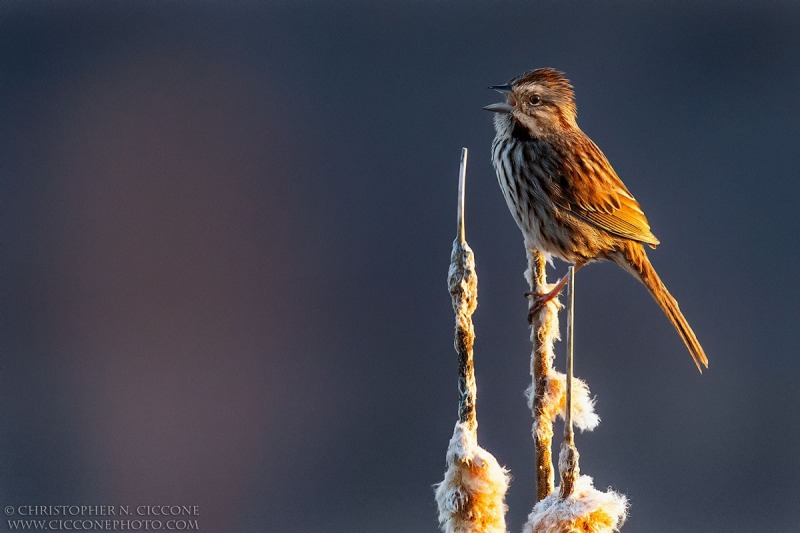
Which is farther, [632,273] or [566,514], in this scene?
[632,273]

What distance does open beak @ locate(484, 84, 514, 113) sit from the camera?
8.64 feet

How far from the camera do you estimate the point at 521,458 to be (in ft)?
16.1

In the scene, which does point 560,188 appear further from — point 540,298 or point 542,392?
point 542,392

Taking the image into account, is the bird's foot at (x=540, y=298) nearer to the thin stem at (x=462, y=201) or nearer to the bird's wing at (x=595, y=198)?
the thin stem at (x=462, y=201)

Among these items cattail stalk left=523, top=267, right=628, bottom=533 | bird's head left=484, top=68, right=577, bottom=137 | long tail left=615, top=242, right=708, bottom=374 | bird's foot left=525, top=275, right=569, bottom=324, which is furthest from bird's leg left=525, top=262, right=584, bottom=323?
bird's head left=484, top=68, right=577, bottom=137

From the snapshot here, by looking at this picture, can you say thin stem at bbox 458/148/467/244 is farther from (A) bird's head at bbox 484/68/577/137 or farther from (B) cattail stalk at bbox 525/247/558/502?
(A) bird's head at bbox 484/68/577/137

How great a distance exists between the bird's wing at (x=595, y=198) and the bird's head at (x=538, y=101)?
0.12 metres

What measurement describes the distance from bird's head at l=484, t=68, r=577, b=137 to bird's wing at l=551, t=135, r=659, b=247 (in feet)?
0.39

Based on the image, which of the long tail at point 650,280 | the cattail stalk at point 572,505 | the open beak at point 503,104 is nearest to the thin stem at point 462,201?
the cattail stalk at point 572,505

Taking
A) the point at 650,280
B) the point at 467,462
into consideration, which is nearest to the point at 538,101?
the point at 650,280

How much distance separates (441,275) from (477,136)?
2.96 feet

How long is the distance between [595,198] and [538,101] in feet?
1.17

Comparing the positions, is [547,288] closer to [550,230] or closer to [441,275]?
[550,230]

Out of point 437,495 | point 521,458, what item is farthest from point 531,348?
point 521,458
